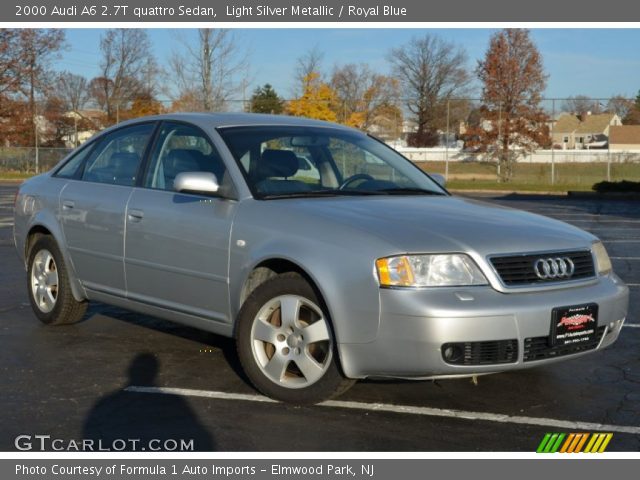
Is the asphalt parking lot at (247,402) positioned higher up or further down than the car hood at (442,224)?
further down

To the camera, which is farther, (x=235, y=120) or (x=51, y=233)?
(x=51, y=233)

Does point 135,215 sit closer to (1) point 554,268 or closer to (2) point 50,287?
(2) point 50,287

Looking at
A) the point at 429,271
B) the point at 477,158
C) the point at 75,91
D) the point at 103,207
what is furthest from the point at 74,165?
the point at 75,91

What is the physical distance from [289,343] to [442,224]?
1.03m

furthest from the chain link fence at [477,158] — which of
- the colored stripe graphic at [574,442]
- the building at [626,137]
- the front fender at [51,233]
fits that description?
the colored stripe graphic at [574,442]

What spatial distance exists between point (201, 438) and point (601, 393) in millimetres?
2326

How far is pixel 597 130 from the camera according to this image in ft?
214

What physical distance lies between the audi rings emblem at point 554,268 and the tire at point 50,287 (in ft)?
11.9

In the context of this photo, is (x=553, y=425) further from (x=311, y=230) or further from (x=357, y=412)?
(x=311, y=230)

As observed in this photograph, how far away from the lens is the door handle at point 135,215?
225 inches

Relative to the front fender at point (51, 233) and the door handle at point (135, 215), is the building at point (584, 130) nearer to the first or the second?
the front fender at point (51, 233)

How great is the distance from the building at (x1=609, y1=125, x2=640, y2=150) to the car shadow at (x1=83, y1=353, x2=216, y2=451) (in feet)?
206

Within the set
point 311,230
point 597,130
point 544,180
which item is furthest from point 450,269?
point 597,130

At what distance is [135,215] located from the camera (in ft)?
18.9
